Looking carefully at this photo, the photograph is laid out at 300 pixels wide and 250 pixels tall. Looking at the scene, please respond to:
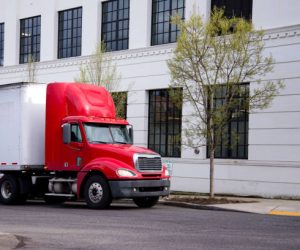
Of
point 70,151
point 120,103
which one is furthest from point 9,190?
point 120,103

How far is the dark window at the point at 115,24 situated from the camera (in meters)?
29.5

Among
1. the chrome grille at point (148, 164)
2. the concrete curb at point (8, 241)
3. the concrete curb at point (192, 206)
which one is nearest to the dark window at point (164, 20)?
the concrete curb at point (192, 206)

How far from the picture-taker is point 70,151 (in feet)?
63.1

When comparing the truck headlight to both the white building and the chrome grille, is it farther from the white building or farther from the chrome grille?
the white building

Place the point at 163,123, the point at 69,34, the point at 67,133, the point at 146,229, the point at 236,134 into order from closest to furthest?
the point at 146,229 → the point at 67,133 → the point at 236,134 → the point at 163,123 → the point at 69,34

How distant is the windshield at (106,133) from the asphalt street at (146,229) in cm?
210

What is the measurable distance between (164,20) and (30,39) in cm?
947

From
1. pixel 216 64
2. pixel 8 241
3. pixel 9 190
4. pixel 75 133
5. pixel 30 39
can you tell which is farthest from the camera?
pixel 30 39

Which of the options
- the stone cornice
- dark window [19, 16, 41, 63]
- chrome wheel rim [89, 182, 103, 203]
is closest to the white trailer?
chrome wheel rim [89, 182, 103, 203]

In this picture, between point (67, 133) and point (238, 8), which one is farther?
point (238, 8)

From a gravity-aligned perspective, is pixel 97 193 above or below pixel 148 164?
below

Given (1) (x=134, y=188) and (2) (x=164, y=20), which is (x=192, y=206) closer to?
(1) (x=134, y=188)

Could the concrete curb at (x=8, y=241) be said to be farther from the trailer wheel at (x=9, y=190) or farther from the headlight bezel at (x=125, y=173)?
the trailer wheel at (x=9, y=190)

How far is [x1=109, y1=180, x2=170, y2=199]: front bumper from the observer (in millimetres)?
17750
